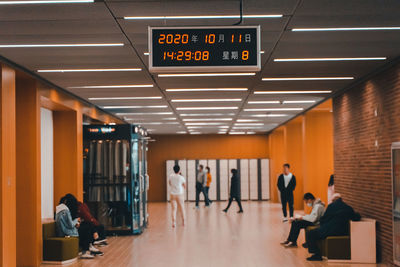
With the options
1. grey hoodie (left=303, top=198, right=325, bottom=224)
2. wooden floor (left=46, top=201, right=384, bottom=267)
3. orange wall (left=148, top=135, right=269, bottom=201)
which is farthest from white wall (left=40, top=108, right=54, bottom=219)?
orange wall (left=148, top=135, right=269, bottom=201)

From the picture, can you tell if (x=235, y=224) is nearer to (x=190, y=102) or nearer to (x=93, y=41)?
(x=190, y=102)

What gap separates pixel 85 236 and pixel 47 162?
1851mm

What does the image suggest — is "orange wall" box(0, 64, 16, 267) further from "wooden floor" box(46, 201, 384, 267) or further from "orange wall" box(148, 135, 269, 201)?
"orange wall" box(148, 135, 269, 201)

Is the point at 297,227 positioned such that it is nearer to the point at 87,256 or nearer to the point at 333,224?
the point at 333,224

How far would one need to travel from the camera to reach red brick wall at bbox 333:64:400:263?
855cm

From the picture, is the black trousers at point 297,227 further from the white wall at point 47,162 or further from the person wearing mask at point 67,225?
the white wall at point 47,162

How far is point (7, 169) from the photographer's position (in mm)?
7652

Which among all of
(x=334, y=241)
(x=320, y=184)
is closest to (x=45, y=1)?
(x=334, y=241)

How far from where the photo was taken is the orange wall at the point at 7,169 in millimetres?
7480

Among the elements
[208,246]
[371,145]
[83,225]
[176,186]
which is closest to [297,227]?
[208,246]

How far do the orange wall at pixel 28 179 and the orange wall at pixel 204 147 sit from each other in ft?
56.0

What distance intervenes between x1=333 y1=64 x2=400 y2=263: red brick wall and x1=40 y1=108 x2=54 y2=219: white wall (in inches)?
232

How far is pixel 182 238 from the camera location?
12.1m

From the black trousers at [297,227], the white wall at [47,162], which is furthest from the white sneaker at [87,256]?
the black trousers at [297,227]
